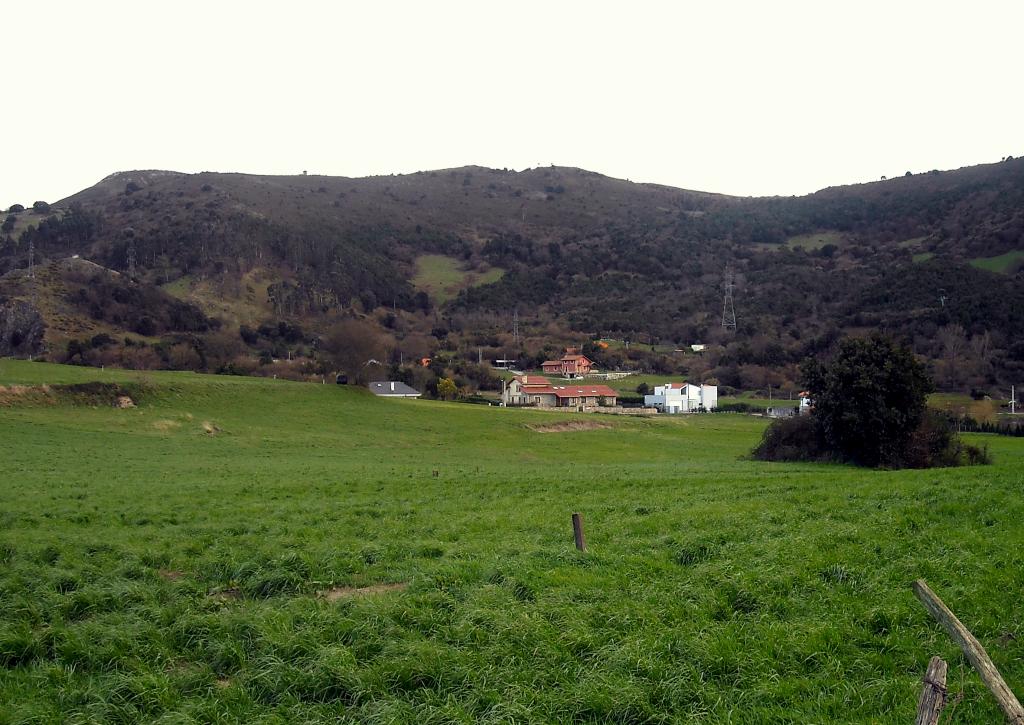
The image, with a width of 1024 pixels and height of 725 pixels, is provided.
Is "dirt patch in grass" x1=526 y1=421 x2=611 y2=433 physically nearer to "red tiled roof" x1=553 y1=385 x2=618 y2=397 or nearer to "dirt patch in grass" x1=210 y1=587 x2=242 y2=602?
"red tiled roof" x1=553 y1=385 x2=618 y2=397

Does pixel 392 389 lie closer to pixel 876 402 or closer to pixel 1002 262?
pixel 876 402

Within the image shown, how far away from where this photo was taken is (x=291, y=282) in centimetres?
15200

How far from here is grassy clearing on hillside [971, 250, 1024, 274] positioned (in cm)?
12169

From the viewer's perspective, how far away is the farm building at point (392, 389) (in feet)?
257

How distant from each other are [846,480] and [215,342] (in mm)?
88927

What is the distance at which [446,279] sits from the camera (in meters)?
189

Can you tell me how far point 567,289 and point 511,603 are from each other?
177231 mm

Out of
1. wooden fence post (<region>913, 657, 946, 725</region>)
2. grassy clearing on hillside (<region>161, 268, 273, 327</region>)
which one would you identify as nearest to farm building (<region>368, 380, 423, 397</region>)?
grassy clearing on hillside (<region>161, 268, 273, 327</region>)

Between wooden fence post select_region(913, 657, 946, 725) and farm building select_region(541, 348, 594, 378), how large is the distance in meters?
104

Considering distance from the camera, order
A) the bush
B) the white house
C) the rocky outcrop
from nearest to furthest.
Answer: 1. the bush
2. the rocky outcrop
3. the white house

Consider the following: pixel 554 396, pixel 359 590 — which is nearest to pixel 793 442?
pixel 359 590

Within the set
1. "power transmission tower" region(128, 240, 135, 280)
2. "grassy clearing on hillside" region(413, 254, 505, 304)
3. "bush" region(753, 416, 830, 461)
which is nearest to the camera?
"bush" region(753, 416, 830, 461)

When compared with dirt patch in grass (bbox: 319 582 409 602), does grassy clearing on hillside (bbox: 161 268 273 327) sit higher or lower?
higher

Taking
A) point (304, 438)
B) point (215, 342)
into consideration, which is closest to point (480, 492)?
point (304, 438)
